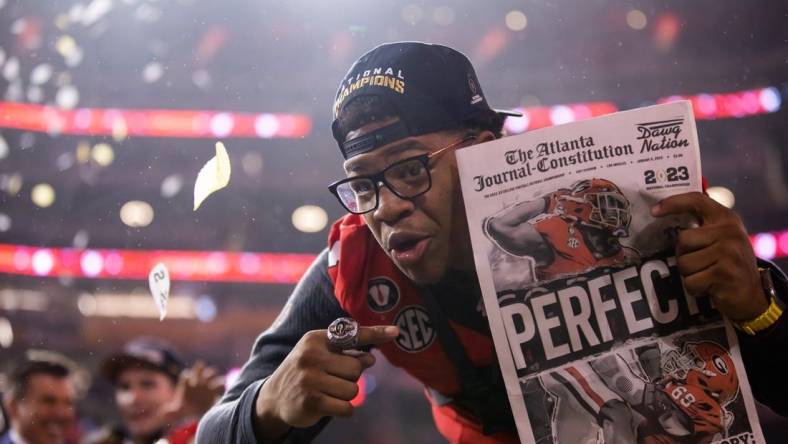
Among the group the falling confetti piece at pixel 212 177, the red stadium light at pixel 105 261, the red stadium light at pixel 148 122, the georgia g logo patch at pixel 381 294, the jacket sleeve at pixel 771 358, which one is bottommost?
the jacket sleeve at pixel 771 358

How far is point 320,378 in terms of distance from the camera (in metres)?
0.61

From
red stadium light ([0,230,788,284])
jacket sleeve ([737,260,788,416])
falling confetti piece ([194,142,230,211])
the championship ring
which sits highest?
falling confetti piece ([194,142,230,211])

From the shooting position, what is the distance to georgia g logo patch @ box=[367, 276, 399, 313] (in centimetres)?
74

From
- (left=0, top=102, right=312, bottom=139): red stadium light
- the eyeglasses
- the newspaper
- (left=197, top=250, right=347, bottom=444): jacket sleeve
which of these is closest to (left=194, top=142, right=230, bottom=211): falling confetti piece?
(left=0, top=102, right=312, bottom=139): red stadium light

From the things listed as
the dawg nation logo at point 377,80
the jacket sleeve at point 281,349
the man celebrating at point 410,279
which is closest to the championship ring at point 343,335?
the man celebrating at point 410,279

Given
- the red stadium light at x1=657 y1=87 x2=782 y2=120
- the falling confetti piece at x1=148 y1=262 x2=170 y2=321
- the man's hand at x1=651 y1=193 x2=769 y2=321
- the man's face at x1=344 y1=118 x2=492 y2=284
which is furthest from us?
the red stadium light at x1=657 y1=87 x2=782 y2=120

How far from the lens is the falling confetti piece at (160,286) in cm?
91

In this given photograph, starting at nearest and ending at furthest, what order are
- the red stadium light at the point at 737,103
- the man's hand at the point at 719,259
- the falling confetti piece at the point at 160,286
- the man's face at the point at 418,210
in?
the man's hand at the point at 719,259 → the man's face at the point at 418,210 → the falling confetti piece at the point at 160,286 → the red stadium light at the point at 737,103

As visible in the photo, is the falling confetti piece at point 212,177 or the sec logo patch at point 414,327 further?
the falling confetti piece at point 212,177

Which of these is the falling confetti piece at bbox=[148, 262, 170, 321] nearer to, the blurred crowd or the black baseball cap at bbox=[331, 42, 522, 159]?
the blurred crowd

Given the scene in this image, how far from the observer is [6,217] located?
1094 mm

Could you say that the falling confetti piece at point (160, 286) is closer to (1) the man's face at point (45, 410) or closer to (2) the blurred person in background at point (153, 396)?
(2) the blurred person in background at point (153, 396)

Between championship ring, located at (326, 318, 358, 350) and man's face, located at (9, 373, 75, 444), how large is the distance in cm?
65

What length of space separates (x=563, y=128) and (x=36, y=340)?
2.98 feet
